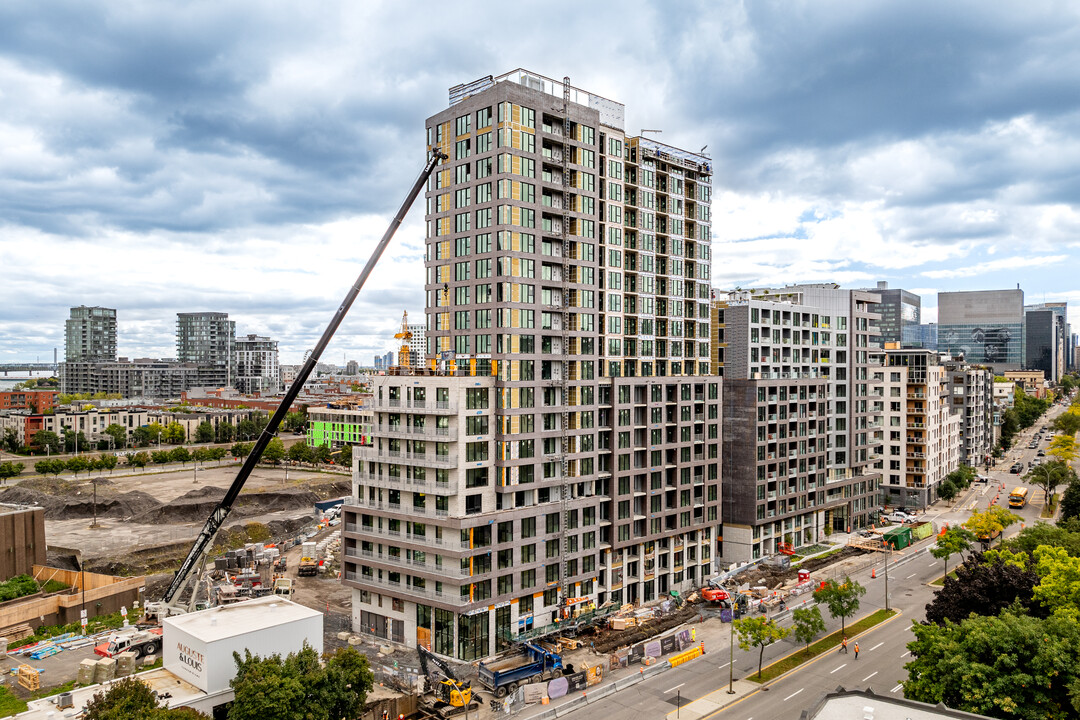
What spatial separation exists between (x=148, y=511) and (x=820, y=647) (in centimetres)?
14221

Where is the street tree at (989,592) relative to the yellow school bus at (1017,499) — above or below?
above

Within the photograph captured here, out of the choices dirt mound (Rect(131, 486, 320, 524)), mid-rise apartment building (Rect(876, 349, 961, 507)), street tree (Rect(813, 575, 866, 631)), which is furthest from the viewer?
dirt mound (Rect(131, 486, 320, 524))

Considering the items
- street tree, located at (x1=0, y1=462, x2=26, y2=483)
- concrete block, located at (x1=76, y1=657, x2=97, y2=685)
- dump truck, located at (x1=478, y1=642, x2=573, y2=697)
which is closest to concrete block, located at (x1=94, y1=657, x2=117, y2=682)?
concrete block, located at (x1=76, y1=657, x2=97, y2=685)

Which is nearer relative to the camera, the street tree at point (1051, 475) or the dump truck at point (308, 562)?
the dump truck at point (308, 562)

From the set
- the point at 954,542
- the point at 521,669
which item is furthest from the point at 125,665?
the point at 954,542

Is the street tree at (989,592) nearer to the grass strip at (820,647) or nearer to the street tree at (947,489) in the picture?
the grass strip at (820,647)

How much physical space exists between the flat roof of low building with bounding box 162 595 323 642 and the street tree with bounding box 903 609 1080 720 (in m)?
48.9

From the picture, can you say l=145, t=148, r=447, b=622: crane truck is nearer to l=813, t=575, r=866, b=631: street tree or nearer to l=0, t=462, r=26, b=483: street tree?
l=813, t=575, r=866, b=631: street tree

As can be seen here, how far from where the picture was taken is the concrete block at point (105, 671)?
61.8m

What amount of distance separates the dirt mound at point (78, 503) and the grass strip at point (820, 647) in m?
142

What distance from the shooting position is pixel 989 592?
59156mm

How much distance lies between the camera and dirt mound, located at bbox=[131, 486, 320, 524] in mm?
153000

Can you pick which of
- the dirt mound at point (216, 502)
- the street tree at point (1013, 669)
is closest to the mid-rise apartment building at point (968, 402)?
the street tree at point (1013, 669)

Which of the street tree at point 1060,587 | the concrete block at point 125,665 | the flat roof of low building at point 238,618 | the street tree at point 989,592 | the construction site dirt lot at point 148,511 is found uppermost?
the street tree at point 1060,587
